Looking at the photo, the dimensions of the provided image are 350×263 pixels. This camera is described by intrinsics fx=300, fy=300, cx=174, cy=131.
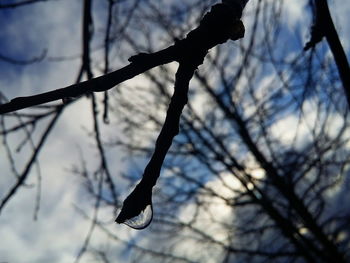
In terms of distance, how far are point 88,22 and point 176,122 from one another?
54.2 inches

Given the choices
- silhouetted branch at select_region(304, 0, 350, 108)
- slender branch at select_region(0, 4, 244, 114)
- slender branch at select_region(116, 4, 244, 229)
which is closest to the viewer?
slender branch at select_region(0, 4, 244, 114)

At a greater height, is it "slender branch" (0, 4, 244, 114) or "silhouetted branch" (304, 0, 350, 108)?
"silhouetted branch" (304, 0, 350, 108)

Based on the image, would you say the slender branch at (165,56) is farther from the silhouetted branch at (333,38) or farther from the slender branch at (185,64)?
the silhouetted branch at (333,38)

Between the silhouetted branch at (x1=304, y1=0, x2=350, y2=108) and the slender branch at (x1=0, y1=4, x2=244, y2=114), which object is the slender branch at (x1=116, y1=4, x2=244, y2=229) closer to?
the slender branch at (x1=0, y1=4, x2=244, y2=114)

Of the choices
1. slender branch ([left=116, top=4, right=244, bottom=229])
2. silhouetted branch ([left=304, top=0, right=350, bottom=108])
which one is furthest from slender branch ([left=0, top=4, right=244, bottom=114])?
silhouetted branch ([left=304, top=0, right=350, bottom=108])

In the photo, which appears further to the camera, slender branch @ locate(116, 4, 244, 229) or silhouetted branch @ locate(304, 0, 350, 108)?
silhouetted branch @ locate(304, 0, 350, 108)

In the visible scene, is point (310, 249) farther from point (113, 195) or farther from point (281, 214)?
point (113, 195)

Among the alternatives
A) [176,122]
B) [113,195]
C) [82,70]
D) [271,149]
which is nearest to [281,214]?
[271,149]

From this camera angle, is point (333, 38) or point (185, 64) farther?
point (333, 38)

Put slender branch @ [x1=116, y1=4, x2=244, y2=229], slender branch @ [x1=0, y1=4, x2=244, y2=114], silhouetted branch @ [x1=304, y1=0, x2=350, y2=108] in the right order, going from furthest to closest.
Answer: silhouetted branch @ [x1=304, y1=0, x2=350, y2=108] → slender branch @ [x1=116, y1=4, x2=244, y2=229] → slender branch @ [x1=0, y1=4, x2=244, y2=114]

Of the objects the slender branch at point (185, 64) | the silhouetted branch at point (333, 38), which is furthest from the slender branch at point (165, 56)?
the silhouetted branch at point (333, 38)

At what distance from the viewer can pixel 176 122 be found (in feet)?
2.33

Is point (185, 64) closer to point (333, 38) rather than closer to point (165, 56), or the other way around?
point (165, 56)

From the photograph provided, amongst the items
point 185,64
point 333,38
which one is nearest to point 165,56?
point 185,64
